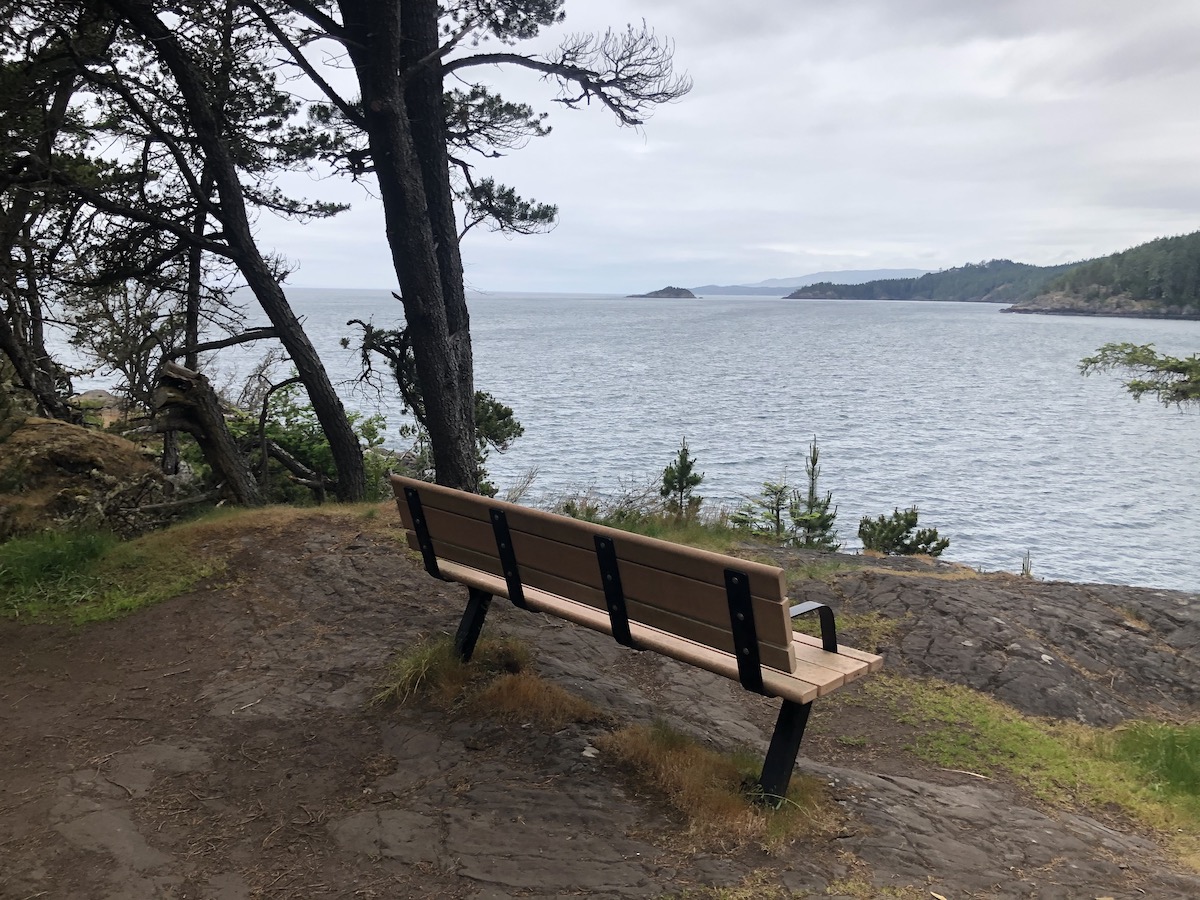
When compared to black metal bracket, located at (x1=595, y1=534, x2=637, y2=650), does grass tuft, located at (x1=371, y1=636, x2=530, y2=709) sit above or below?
below

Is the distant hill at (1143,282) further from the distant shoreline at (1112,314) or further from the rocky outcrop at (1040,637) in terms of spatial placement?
the rocky outcrop at (1040,637)

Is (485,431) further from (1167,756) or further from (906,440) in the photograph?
(906,440)

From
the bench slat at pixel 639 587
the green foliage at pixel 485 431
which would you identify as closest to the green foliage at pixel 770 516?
the green foliage at pixel 485 431

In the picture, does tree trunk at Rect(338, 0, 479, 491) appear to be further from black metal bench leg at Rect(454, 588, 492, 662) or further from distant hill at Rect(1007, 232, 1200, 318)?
distant hill at Rect(1007, 232, 1200, 318)

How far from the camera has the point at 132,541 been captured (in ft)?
21.0

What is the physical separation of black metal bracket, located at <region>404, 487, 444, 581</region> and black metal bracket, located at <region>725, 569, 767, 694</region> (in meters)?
1.87

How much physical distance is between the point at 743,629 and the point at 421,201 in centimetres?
551

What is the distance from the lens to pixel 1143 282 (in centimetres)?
8331

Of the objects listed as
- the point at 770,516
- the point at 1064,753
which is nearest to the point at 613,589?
the point at 1064,753

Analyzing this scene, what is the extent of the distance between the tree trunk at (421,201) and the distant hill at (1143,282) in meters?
83.2

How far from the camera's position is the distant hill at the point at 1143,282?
7638 cm

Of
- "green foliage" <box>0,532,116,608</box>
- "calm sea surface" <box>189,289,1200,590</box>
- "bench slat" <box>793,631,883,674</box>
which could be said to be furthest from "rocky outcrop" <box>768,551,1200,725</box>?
"calm sea surface" <box>189,289,1200,590</box>

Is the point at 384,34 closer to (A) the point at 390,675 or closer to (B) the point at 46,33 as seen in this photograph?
(B) the point at 46,33

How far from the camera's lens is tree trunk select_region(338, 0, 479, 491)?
22.6 feet
